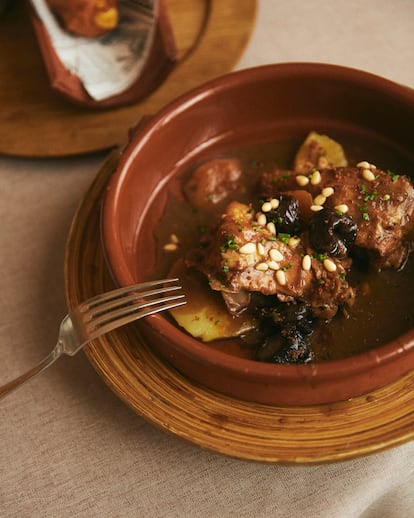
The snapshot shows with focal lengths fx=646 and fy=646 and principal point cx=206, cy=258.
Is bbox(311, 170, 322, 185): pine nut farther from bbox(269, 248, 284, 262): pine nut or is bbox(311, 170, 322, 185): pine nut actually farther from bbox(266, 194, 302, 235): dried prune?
bbox(269, 248, 284, 262): pine nut

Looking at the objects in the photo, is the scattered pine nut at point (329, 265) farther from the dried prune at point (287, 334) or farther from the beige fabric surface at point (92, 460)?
the beige fabric surface at point (92, 460)

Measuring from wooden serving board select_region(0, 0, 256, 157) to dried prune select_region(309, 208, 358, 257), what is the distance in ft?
Result: 3.61

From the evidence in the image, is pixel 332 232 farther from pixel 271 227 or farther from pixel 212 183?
pixel 212 183

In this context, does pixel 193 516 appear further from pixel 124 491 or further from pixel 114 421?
pixel 114 421

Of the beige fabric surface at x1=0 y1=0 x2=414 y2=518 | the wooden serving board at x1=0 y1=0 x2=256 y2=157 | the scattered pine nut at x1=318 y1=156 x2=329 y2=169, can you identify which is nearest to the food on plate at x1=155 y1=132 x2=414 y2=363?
the scattered pine nut at x1=318 y1=156 x2=329 y2=169

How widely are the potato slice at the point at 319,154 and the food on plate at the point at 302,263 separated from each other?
0.15m

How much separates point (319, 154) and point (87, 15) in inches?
53.8

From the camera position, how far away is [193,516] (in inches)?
78.7

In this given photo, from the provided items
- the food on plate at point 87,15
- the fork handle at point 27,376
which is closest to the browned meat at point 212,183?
the fork handle at point 27,376

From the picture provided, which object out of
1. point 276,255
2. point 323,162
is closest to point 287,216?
point 276,255

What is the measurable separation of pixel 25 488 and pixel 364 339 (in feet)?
3.99

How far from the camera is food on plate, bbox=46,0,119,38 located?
3.10 meters

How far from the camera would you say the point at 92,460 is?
213 centimetres

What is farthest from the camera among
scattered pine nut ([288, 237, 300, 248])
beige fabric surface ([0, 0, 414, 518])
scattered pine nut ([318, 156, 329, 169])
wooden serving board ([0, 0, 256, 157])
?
wooden serving board ([0, 0, 256, 157])
